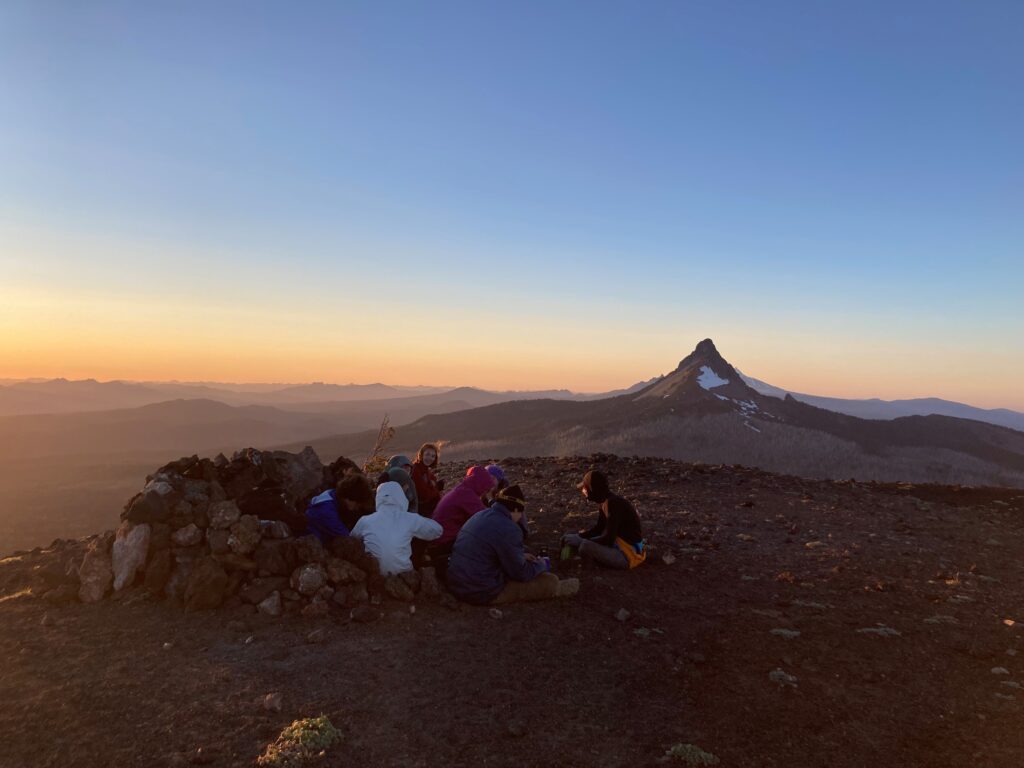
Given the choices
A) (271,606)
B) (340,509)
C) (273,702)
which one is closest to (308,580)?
(271,606)

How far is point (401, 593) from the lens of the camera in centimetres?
841

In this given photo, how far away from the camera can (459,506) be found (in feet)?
31.6

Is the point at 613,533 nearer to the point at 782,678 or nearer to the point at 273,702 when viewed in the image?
the point at 782,678

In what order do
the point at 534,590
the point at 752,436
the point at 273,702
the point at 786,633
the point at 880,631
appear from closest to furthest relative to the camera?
the point at 273,702 → the point at 786,633 → the point at 880,631 → the point at 534,590 → the point at 752,436

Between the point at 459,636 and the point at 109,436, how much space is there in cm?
11416

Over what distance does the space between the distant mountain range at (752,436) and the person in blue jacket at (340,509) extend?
18.4 m

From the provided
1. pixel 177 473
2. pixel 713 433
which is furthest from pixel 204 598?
pixel 713 433

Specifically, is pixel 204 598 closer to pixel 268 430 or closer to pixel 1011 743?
pixel 1011 743

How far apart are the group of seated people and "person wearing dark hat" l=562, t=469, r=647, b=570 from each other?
0.02m

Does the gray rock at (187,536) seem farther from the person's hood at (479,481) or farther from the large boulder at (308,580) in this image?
the person's hood at (479,481)

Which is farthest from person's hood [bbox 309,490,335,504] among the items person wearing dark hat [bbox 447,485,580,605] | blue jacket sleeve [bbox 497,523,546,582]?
blue jacket sleeve [bbox 497,523,546,582]

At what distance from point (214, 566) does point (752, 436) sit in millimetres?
29711

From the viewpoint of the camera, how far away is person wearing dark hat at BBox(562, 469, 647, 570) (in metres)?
10.1

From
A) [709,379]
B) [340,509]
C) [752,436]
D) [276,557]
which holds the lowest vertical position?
[276,557]
